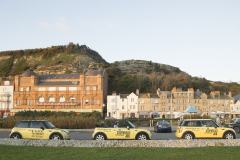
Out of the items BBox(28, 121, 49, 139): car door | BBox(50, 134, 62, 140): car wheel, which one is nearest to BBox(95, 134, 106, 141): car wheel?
BBox(50, 134, 62, 140): car wheel

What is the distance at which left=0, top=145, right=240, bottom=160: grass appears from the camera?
34.1 ft

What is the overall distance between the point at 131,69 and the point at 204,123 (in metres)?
128

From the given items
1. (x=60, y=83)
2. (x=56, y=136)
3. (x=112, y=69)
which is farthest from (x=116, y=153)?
(x=112, y=69)

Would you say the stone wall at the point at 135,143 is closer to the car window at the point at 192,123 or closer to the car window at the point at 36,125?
the car window at the point at 36,125

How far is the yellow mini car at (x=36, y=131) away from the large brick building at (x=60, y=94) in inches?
2359

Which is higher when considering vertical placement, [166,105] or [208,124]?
[166,105]

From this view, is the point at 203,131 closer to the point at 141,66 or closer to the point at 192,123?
the point at 192,123

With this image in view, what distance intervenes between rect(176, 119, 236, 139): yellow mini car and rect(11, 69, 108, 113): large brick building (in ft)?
200

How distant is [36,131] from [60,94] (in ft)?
213

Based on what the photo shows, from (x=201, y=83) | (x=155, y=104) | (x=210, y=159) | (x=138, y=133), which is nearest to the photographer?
(x=210, y=159)

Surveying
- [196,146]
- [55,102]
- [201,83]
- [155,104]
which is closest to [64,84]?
[55,102]

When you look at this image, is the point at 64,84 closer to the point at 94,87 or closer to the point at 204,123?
the point at 94,87

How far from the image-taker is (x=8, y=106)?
8244cm

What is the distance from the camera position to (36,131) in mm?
A: 16953
